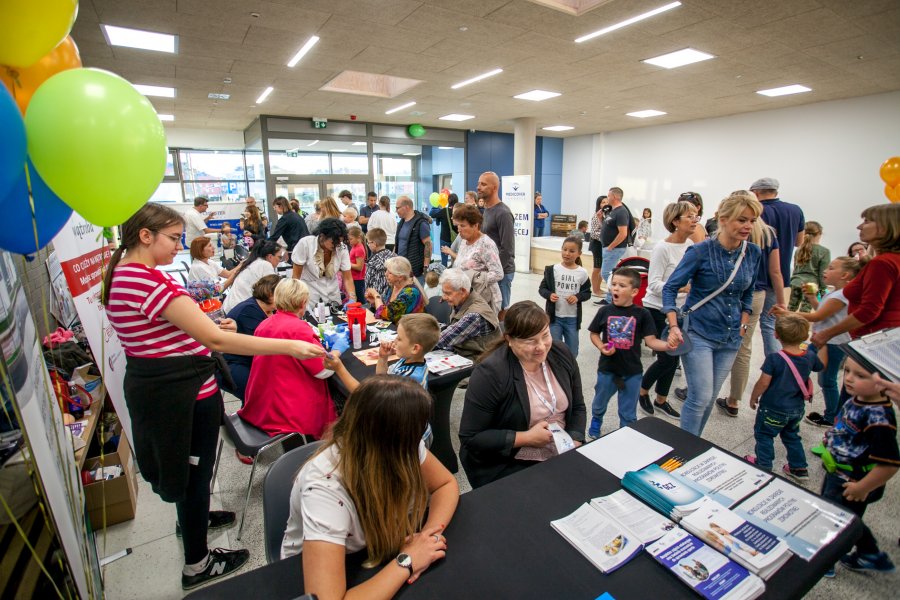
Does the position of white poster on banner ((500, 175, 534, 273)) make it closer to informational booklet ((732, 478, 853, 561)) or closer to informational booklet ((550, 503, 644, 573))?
informational booklet ((732, 478, 853, 561))

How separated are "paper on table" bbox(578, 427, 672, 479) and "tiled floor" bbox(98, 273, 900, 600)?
3.46 feet

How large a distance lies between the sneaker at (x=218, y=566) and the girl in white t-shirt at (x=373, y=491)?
118 cm

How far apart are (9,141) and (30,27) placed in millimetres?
360

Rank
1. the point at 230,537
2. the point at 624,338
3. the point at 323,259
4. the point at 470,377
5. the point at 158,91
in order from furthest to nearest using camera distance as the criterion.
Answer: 1. the point at 158,91
2. the point at 323,259
3. the point at 624,338
4. the point at 230,537
5. the point at 470,377

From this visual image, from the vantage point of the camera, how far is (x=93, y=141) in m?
0.93

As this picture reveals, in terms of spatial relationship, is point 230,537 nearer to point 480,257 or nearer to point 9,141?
point 9,141

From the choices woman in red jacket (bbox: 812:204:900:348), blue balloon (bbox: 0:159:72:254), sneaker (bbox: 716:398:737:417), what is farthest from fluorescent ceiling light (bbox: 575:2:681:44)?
blue balloon (bbox: 0:159:72:254)

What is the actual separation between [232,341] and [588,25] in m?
4.43

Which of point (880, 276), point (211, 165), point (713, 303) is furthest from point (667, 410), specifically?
point (211, 165)

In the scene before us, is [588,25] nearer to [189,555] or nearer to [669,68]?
[669,68]

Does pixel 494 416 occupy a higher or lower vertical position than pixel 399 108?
lower

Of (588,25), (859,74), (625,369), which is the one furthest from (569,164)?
(625,369)

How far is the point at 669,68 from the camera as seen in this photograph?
222 inches

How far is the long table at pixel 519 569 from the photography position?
0.95 m
